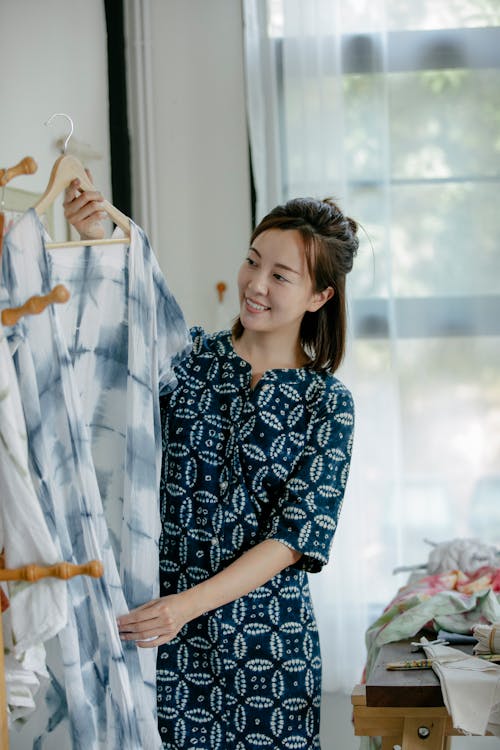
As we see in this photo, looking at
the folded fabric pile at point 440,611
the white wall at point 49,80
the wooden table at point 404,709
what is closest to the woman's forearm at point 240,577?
the wooden table at point 404,709

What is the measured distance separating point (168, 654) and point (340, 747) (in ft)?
6.14

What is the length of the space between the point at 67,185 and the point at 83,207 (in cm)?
6

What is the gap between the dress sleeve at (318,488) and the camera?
1547 mm

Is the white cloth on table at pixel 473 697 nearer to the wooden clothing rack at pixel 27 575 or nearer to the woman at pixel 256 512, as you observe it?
the woman at pixel 256 512

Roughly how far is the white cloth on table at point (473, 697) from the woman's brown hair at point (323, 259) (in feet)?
1.83

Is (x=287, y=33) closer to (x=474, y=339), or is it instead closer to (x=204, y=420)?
(x=474, y=339)

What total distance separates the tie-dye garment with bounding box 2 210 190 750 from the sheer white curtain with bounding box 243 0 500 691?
1768mm

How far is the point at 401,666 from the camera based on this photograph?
1.80 meters

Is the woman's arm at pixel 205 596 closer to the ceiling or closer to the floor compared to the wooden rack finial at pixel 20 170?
closer to the floor

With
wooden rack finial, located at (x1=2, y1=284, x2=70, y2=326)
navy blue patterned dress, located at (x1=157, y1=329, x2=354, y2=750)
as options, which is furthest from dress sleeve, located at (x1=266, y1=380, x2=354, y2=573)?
wooden rack finial, located at (x1=2, y1=284, x2=70, y2=326)

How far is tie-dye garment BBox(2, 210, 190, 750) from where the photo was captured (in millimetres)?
1217

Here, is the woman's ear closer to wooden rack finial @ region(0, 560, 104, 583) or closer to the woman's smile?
the woman's smile

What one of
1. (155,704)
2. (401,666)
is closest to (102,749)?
(155,704)

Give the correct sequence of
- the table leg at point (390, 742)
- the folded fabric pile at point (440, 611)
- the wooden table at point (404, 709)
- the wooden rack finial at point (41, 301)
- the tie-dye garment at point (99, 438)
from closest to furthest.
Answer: the wooden rack finial at point (41, 301), the tie-dye garment at point (99, 438), the wooden table at point (404, 709), the table leg at point (390, 742), the folded fabric pile at point (440, 611)
